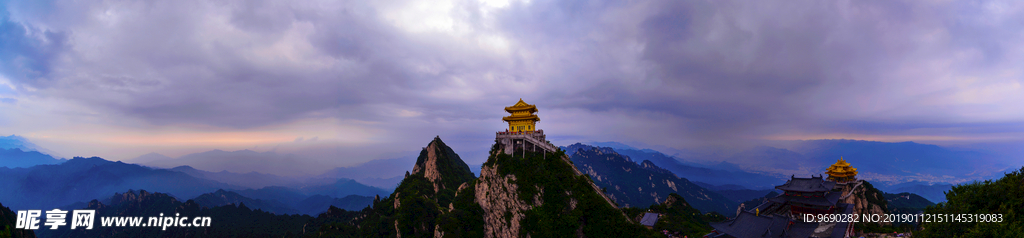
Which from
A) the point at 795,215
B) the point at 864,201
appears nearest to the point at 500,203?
the point at 795,215

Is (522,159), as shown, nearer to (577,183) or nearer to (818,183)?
(577,183)

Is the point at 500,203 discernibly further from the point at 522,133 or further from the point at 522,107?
the point at 522,107

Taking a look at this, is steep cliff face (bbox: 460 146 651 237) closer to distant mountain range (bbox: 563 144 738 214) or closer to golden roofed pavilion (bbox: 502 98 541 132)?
golden roofed pavilion (bbox: 502 98 541 132)

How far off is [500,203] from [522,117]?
11.5 m

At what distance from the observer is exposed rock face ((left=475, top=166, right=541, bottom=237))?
3491cm

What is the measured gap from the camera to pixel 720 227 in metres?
30.1

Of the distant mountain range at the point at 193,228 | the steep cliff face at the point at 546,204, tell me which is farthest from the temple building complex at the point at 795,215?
the distant mountain range at the point at 193,228

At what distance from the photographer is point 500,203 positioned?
37219 millimetres

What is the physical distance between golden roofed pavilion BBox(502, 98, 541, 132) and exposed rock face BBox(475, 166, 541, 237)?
6593 millimetres

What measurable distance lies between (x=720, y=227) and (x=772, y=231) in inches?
167

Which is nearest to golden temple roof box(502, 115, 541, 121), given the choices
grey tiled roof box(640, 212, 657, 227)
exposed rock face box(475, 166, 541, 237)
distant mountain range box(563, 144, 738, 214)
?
exposed rock face box(475, 166, 541, 237)

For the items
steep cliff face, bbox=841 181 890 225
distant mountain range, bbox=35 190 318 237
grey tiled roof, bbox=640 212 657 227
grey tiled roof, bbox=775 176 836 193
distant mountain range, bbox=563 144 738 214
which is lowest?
distant mountain range, bbox=35 190 318 237

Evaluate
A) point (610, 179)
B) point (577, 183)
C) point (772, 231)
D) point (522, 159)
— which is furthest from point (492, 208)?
point (610, 179)

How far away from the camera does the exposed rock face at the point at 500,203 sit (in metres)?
34.9
